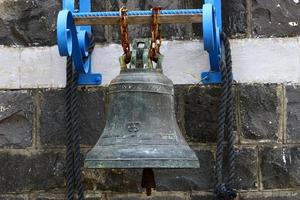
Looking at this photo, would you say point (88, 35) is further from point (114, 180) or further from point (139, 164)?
point (139, 164)

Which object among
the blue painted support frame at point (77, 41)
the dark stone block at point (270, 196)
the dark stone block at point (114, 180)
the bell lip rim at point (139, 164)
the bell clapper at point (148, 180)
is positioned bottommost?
the dark stone block at point (270, 196)

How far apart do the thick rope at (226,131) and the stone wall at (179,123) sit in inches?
2.9

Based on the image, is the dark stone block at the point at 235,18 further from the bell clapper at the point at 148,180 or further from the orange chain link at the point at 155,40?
the bell clapper at the point at 148,180

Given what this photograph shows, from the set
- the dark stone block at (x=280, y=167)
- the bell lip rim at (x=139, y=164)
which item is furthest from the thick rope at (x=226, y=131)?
the bell lip rim at (x=139, y=164)

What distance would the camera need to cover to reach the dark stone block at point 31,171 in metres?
3.33

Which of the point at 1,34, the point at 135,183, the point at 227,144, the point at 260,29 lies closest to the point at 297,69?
the point at 260,29

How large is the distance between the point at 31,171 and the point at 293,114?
1.16 metres

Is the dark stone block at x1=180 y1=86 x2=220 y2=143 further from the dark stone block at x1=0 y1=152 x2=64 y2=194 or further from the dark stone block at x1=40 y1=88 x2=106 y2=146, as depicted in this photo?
the dark stone block at x1=0 y1=152 x2=64 y2=194

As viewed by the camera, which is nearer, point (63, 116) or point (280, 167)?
point (280, 167)

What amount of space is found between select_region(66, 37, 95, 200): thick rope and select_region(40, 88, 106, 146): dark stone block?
0.06 m

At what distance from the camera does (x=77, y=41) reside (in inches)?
125

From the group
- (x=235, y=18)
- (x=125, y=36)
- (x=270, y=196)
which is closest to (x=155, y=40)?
(x=125, y=36)

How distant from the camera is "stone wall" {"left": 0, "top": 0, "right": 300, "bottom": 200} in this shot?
10.7ft

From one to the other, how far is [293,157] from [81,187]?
2.97ft
